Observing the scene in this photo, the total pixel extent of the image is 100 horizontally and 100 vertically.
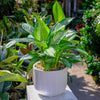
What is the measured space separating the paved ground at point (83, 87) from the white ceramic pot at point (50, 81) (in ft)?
3.44

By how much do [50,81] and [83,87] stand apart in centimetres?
140

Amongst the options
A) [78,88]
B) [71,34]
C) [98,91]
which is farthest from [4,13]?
[71,34]

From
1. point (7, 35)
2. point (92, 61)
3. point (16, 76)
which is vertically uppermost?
point (7, 35)

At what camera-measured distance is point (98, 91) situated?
232 cm

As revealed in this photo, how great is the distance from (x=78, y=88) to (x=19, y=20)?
1861 mm

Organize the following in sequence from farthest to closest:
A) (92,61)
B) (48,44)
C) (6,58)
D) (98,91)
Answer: (92,61)
(98,91)
(6,58)
(48,44)

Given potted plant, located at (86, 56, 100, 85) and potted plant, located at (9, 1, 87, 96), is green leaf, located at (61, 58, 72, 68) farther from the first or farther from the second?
potted plant, located at (86, 56, 100, 85)

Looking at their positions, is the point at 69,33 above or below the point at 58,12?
below

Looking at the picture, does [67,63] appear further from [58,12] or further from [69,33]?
[58,12]

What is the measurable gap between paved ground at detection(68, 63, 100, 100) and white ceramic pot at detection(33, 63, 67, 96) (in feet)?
3.44

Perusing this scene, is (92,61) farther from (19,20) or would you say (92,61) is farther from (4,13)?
(4,13)

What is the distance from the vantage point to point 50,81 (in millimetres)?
1194

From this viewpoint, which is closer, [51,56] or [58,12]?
[51,56]

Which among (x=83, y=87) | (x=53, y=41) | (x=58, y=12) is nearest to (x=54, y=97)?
(x=53, y=41)
